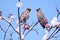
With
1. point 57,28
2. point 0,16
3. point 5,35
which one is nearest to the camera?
point 57,28

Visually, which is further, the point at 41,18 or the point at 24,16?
the point at 24,16

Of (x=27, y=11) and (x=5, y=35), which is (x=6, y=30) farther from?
(x=27, y=11)

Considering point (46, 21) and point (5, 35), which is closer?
point (46, 21)

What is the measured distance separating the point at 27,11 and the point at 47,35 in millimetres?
302

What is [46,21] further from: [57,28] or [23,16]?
[23,16]

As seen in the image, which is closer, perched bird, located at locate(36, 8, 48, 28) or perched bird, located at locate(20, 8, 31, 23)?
perched bird, located at locate(36, 8, 48, 28)

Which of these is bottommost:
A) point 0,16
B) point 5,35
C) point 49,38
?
point 5,35

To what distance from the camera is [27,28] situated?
1620 millimetres

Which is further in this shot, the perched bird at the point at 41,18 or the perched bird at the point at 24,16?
the perched bird at the point at 24,16

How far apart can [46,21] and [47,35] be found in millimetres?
136

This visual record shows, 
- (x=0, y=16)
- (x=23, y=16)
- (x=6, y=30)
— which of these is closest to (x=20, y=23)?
(x=23, y=16)

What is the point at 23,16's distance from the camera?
1632 millimetres

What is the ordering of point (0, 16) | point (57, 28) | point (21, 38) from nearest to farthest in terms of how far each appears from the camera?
point (57, 28) → point (21, 38) → point (0, 16)

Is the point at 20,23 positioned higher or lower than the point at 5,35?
higher
